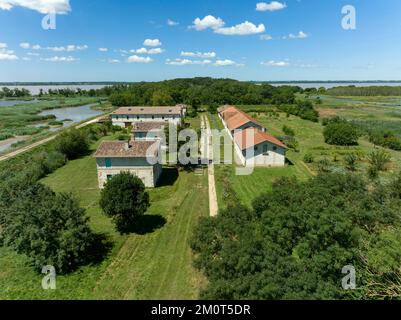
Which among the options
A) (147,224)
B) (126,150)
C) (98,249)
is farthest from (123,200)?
(126,150)

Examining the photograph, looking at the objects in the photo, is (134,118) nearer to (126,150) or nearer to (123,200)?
(126,150)

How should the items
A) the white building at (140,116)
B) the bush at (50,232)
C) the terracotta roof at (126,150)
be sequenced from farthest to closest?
1. the white building at (140,116)
2. the terracotta roof at (126,150)
3. the bush at (50,232)

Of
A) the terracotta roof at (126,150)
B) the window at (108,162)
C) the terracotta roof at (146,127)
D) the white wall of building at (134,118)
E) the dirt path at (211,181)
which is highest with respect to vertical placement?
the white wall of building at (134,118)

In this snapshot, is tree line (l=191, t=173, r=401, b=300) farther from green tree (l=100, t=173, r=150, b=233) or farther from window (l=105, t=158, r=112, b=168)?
window (l=105, t=158, r=112, b=168)

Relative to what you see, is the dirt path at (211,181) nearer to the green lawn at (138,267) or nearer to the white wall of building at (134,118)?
the green lawn at (138,267)

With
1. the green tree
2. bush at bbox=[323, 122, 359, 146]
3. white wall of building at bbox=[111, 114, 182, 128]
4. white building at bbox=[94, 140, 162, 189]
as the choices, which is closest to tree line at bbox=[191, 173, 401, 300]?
the green tree

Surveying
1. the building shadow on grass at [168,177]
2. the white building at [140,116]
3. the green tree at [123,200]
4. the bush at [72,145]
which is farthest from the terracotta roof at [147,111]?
the green tree at [123,200]

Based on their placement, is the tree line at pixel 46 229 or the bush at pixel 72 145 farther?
the bush at pixel 72 145
